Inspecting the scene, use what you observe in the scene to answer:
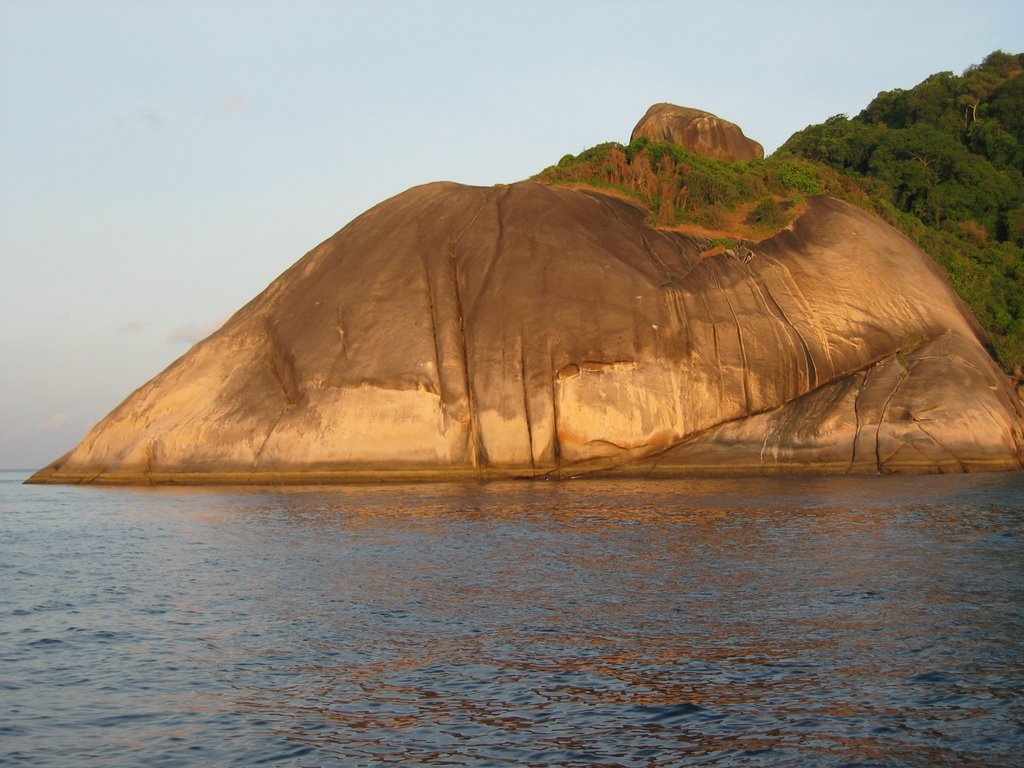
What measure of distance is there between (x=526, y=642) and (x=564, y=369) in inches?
927

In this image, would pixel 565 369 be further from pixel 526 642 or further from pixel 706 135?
pixel 526 642

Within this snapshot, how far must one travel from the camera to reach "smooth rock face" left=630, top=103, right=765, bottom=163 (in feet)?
162

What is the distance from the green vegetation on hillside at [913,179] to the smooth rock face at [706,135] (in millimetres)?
1597

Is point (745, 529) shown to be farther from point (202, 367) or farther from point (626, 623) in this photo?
point (202, 367)

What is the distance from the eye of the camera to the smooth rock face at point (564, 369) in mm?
34375

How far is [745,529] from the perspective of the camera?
20.3 m

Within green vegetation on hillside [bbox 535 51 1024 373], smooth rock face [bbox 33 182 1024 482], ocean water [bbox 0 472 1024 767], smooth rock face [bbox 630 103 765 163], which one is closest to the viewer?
ocean water [bbox 0 472 1024 767]

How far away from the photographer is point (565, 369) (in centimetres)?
3503

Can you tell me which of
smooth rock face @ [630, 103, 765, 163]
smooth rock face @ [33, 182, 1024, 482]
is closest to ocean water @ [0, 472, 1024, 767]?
smooth rock face @ [33, 182, 1024, 482]

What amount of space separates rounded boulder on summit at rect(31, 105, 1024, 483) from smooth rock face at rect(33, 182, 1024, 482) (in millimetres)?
70

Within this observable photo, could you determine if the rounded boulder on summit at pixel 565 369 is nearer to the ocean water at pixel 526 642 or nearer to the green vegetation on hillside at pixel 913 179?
the green vegetation on hillside at pixel 913 179

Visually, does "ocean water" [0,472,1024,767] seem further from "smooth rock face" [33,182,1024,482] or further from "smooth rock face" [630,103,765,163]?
"smooth rock face" [630,103,765,163]

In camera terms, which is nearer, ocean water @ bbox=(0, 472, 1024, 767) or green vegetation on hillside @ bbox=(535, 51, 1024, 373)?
ocean water @ bbox=(0, 472, 1024, 767)

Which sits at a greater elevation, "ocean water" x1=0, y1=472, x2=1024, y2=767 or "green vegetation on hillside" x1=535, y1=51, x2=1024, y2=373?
"green vegetation on hillside" x1=535, y1=51, x2=1024, y2=373
